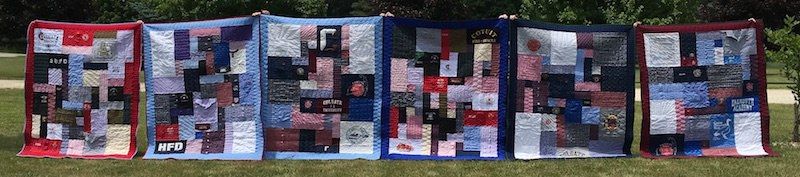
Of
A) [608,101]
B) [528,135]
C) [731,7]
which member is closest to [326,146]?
[528,135]

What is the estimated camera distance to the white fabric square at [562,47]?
315 inches

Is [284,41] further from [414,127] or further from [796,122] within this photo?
[796,122]

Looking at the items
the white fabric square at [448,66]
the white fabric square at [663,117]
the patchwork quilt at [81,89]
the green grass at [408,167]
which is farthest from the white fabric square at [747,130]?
the patchwork quilt at [81,89]

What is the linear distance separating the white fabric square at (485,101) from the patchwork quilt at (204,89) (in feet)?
6.52

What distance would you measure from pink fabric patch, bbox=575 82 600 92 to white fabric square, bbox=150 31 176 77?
3.73 m

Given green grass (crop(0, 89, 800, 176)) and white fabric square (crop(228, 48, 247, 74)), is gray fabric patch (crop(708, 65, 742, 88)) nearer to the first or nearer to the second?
green grass (crop(0, 89, 800, 176))

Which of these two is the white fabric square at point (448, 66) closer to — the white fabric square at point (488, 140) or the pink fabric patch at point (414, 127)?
the pink fabric patch at point (414, 127)

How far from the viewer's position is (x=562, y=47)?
26.2 ft

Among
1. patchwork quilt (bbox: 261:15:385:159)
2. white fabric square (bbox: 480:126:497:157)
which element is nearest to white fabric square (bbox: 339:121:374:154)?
patchwork quilt (bbox: 261:15:385:159)

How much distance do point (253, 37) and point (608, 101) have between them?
10.9 feet

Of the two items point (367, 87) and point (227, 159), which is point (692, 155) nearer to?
point (367, 87)

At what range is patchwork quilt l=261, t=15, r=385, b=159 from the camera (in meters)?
7.91

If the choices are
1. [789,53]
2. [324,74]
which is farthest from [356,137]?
[789,53]

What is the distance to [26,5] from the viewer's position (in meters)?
26.0
